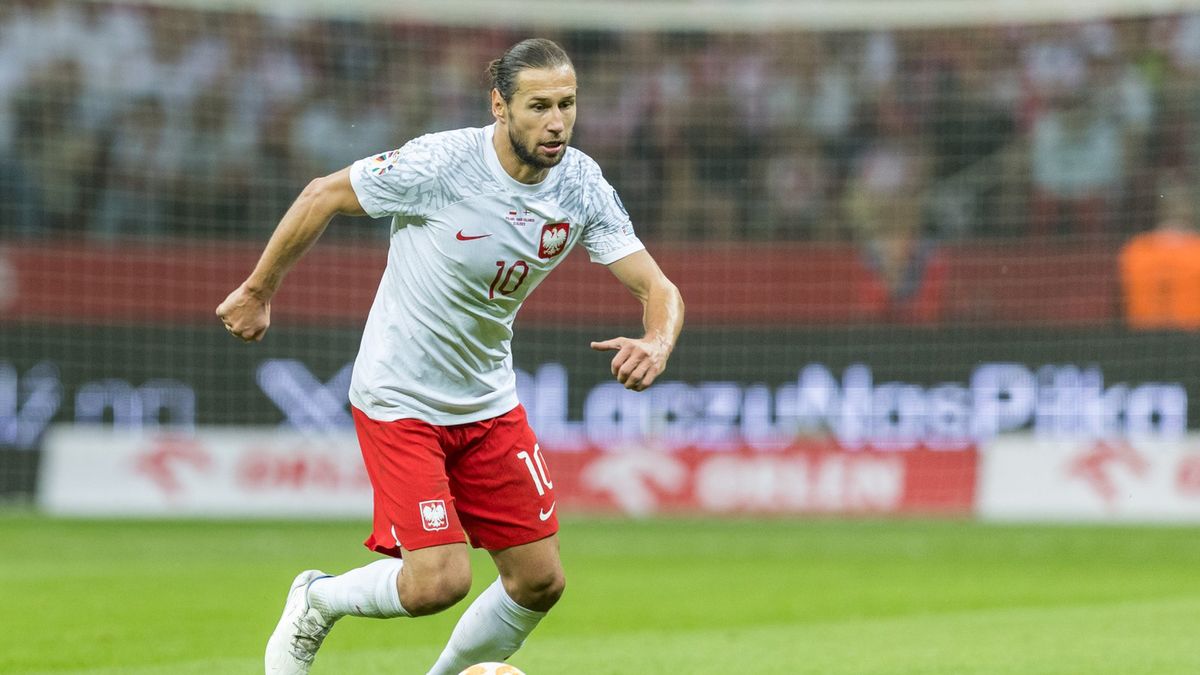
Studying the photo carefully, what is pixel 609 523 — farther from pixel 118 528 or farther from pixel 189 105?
pixel 189 105

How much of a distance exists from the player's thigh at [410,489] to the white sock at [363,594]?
86mm

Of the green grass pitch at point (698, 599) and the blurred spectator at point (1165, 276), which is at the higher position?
the blurred spectator at point (1165, 276)

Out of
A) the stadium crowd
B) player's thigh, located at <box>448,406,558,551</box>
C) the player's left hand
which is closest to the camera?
the player's left hand

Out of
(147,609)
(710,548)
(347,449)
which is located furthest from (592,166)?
(347,449)

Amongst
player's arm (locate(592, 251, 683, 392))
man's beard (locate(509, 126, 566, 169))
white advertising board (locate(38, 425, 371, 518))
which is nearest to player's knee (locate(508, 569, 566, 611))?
player's arm (locate(592, 251, 683, 392))

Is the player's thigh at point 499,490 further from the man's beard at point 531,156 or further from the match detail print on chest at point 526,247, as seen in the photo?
the man's beard at point 531,156

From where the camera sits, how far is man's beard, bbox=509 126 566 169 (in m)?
5.77

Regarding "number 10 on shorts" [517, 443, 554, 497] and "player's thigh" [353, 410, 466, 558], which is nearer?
"player's thigh" [353, 410, 466, 558]

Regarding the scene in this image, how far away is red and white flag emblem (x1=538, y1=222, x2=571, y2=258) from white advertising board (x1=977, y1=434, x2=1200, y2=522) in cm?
1035

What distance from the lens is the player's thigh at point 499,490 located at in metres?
6.07

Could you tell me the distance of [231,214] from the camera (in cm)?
1694

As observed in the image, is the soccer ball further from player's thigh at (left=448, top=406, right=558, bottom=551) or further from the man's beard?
the man's beard

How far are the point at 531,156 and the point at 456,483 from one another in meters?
1.20

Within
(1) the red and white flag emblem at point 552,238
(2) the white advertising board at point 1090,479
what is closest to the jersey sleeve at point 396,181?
(1) the red and white flag emblem at point 552,238
